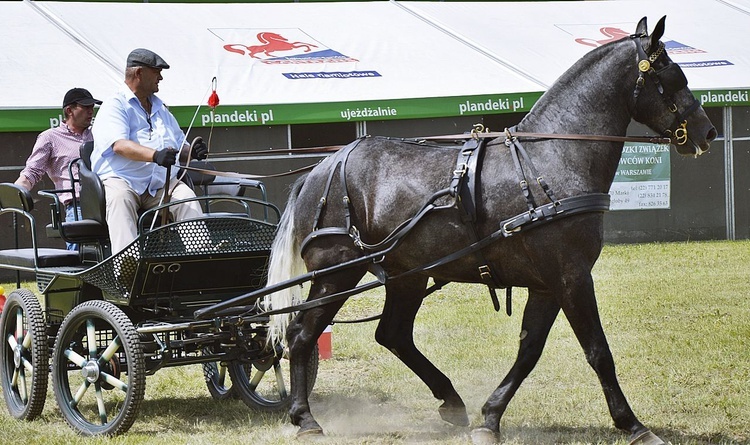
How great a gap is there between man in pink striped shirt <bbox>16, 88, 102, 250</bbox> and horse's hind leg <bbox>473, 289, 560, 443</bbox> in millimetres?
3342

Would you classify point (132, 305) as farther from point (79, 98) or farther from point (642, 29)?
point (642, 29)

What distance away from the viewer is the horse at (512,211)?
468 cm

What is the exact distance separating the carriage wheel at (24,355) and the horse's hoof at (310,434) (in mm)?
1594

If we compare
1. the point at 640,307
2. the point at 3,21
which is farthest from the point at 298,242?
the point at 3,21

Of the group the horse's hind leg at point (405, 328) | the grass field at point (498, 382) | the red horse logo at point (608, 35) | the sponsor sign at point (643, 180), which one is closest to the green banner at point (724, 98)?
the sponsor sign at point (643, 180)

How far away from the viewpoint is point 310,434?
5.17 metres

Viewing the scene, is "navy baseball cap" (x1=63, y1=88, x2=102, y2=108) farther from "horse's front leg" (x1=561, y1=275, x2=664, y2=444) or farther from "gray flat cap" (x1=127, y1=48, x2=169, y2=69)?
"horse's front leg" (x1=561, y1=275, x2=664, y2=444)

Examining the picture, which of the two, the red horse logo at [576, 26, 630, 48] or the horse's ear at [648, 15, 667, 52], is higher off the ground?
the red horse logo at [576, 26, 630, 48]

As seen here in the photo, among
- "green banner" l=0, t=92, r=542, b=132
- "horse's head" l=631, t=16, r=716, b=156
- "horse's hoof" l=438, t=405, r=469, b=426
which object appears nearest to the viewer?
"horse's head" l=631, t=16, r=716, b=156

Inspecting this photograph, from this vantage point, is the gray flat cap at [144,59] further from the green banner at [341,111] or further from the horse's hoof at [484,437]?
the green banner at [341,111]

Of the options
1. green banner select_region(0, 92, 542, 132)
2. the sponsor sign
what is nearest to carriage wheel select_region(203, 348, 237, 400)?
green banner select_region(0, 92, 542, 132)

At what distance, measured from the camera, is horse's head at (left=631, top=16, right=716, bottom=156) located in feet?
15.5

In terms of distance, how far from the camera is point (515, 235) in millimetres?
4711

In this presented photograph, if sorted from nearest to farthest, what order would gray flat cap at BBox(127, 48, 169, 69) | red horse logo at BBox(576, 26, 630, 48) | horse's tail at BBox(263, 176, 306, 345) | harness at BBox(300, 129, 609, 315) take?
harness at BBox(300, 129, 609, 315)
horse's tail at BBox(263, 176, 306, 345)
gray flat cap at BBox(127, 48, 169, 69)
red horse logo at BBox(576, 26, 630, 48)
